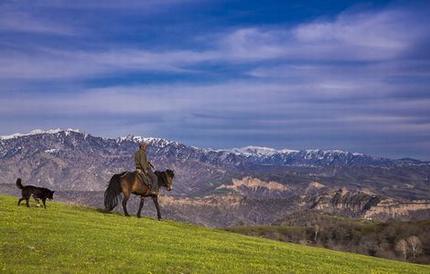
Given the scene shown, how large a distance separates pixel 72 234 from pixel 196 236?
11811 millimetres

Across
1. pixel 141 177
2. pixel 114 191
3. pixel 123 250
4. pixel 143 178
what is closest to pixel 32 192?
pixel 114 191

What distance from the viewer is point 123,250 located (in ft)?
102

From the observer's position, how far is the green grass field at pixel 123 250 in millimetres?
26812

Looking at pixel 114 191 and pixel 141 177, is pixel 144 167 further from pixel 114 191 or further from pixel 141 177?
pixel 114 191

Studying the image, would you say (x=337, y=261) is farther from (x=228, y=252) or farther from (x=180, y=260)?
(x=180, y=260)

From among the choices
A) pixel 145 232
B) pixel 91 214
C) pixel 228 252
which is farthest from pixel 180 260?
pixel 91 214

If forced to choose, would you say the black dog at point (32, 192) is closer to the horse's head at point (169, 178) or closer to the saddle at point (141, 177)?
the saddle at point (141, 177)

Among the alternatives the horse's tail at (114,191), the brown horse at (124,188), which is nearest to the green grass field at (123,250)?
the horse's tail at (114,191)

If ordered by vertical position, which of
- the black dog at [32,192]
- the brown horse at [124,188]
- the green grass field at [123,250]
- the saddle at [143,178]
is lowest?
the green grass field at [123,250]

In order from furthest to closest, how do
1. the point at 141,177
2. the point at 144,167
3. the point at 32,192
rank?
the point at 144,167 → the point at 141,177 → the point at 32,192

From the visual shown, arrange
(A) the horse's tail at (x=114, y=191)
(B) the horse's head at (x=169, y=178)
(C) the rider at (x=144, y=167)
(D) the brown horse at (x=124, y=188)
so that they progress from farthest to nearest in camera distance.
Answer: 1. (B) the horse's head at (x=169, y=178)
2. (C) the rider at (x=144, y=167)
3. (A) the horse's tail at (x=114, y=191)
4. (D) the brown horse at (x=124, y=188)

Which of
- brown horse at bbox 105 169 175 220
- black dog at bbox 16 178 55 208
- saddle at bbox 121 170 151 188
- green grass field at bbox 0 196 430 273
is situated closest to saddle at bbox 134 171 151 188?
saddle at bbox 121 170 151 188

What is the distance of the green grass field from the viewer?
26.8m

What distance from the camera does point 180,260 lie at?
3036 cm
